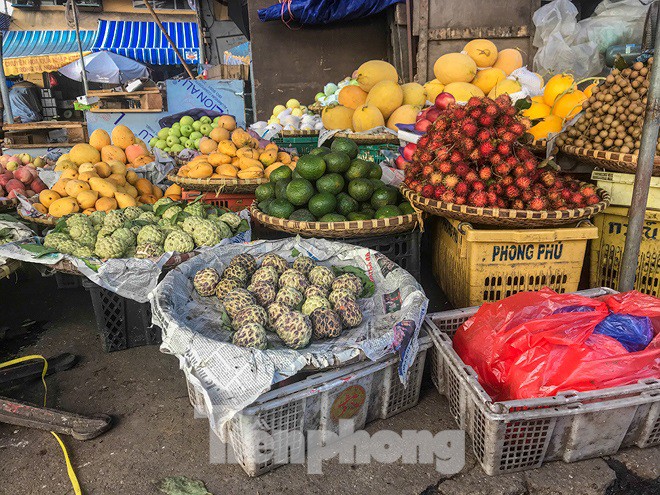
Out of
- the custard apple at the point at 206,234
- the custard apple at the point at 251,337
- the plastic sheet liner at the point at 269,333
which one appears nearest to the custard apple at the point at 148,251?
the custard apple at the point at 206,234

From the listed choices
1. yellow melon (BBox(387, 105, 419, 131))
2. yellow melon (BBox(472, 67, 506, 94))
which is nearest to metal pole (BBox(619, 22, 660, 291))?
yellow melon (BBox(387, 105, 419, 131))

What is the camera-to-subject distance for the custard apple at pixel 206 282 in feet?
7.80

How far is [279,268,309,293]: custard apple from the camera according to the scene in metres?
2.40

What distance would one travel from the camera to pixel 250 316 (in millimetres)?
2104

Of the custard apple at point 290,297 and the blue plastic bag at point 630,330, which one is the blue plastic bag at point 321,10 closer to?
the custard apple at point 290,297

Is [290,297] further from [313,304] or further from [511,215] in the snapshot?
[511,215]

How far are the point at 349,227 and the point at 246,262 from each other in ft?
2.20

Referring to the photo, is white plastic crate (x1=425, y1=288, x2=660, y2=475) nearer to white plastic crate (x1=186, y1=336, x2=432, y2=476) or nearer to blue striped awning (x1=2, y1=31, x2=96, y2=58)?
white plastic crate (x1=186, y1=336, x2=432, y2=476)

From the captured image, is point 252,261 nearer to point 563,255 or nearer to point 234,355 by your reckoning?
point 234,355

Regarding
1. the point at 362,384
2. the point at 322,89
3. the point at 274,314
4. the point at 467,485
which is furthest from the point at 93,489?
the point at 322,89

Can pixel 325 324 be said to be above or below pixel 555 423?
above

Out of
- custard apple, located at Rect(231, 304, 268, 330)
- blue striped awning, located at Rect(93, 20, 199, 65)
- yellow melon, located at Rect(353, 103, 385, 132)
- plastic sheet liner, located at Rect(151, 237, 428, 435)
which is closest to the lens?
plastic sheet liner, located at Rect(151, 237, 428, 435)

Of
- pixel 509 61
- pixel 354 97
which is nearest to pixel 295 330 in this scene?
pixel 354 97

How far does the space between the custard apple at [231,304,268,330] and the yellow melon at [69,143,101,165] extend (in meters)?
2.90
